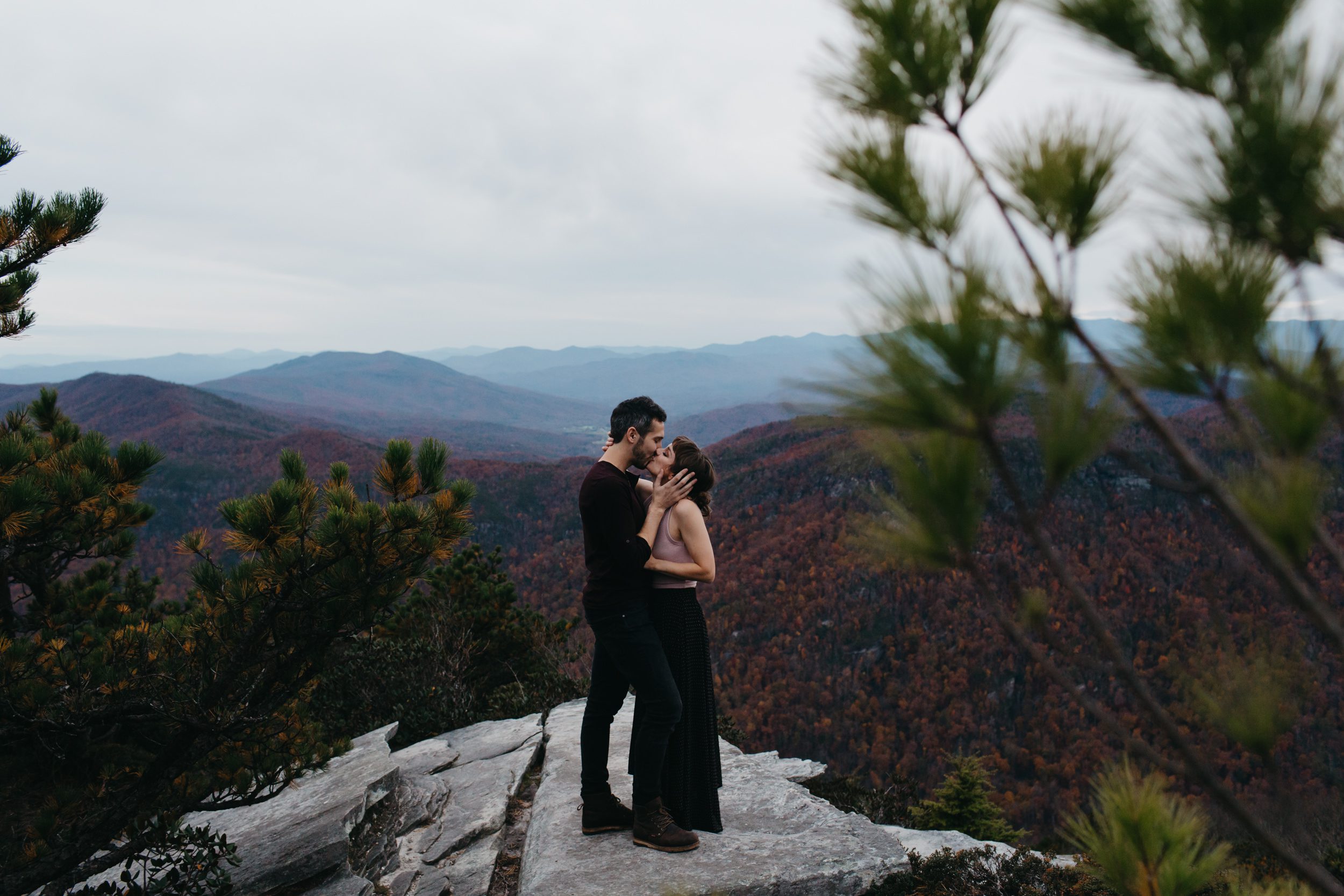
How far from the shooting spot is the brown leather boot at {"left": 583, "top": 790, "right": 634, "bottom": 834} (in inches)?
155

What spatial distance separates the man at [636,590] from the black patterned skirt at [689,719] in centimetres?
9

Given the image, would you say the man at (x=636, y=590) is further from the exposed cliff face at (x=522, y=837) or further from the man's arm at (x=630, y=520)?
the exposed cliff face at (x=522, y=837)

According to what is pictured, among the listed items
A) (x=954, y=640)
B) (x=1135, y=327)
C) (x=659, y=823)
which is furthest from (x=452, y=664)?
(x=954, y=640)

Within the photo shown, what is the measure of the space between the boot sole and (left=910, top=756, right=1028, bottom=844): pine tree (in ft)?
12.8

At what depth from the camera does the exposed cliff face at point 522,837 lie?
359 cm

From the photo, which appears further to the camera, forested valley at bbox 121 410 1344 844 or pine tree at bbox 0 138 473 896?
forested valley at bbox 121 410 1344 844

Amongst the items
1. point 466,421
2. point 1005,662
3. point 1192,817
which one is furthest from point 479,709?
point 466,421

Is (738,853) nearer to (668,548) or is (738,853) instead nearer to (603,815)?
(603,815)

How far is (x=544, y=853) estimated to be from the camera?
3795 mm

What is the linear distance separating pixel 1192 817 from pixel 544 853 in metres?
3.32

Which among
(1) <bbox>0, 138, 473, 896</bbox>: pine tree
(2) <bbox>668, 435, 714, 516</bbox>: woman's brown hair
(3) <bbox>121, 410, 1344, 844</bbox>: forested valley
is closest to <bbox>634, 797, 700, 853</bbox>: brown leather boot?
(2) <bbox>668, 435, 714, 516</bbox>: woman's brown hair

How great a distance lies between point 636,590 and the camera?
11.9ft

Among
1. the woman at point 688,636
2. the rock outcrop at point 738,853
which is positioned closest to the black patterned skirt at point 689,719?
the woman at point 688,636

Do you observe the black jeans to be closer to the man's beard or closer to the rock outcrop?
the rock outcrop
